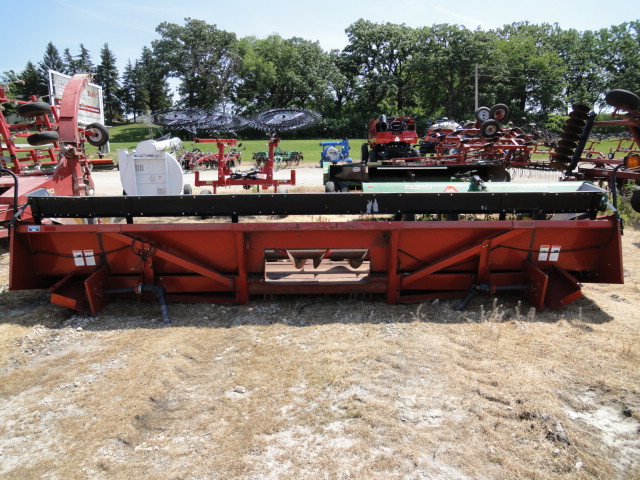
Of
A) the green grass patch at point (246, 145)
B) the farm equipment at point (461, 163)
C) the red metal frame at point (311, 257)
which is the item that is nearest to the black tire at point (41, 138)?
the red metal frame at point (311, 257)

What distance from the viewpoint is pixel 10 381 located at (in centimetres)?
314

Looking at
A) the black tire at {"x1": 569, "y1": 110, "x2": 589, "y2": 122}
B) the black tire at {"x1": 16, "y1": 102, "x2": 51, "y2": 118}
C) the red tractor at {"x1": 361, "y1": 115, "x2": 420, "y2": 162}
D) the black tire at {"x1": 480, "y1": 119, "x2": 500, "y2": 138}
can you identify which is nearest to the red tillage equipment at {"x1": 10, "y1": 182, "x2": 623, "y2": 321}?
the black tire at {"x1": 16, "y1": 102, "x2": 51, "y2": 118}

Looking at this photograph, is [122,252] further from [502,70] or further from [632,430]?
[502,70]

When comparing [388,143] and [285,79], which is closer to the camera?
[388,143]

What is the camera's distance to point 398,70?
56.8m

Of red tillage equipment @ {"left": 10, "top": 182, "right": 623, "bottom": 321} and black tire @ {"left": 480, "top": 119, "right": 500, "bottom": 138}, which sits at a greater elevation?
black tire @ {"left": 480, "top": 119, "right": 500, "bottom": 138}

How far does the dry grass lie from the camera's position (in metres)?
2.33

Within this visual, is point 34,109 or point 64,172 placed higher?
point 34,109

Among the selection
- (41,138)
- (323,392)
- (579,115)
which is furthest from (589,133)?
(41,138)

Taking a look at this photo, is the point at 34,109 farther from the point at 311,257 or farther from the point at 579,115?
the point at 579,115

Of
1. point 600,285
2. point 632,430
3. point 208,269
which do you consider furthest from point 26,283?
point 600,285

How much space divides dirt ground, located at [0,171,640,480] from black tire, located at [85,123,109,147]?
4.40 m

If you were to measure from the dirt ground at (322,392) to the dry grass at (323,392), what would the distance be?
0.01 meters

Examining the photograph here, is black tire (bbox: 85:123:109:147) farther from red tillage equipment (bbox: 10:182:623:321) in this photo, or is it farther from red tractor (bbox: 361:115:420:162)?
red tractor (bbox: 361:115:420:162)
